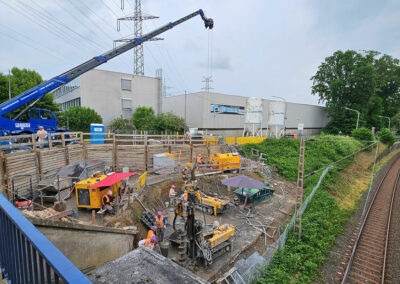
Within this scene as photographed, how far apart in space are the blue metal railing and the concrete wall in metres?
1.93

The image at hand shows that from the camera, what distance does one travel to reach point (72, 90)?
35.2 m

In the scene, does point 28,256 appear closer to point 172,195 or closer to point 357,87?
point 172,195

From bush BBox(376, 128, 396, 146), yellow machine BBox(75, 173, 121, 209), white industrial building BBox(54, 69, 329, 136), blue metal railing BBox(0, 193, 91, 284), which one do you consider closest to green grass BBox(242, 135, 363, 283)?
yellow machine BBox(75, 173, 121, 209)

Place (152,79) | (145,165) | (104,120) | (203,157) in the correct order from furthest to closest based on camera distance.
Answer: (152,79), (104,120), (203,157), (145,165)

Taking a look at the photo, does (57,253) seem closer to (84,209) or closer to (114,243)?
(114,243)

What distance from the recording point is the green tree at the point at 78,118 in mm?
29297

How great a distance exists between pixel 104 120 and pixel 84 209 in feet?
85.2

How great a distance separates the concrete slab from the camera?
3184 millimetres

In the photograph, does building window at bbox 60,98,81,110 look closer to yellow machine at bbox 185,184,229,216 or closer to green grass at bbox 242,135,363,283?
yellow machine at bbox 185,184,229,216

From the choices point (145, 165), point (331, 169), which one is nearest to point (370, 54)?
point (331, 169)

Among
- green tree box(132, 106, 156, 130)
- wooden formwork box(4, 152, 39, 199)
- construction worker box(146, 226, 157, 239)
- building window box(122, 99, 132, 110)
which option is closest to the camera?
construction worker box(146, 226, 157, 239)

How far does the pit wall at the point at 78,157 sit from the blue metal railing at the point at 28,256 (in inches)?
375

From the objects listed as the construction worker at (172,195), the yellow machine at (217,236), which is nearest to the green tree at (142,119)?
the construction worker at (172,195)

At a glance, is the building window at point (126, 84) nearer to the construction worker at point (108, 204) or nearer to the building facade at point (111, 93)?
the building facade at point (111, 93)
